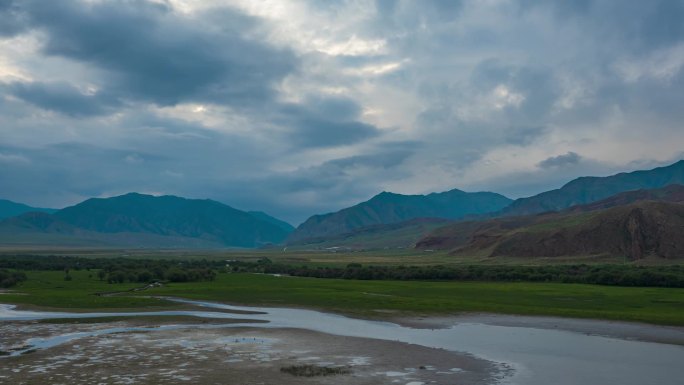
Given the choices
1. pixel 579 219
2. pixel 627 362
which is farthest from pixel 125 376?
pixel 579 219

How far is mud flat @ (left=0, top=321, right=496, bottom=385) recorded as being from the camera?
1012 inches

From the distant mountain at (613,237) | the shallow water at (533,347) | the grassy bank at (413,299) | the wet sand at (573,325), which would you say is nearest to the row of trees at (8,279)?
the grassy bank at (413,299)

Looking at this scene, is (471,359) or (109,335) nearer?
(471,359)

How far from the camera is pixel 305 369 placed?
2770 cm

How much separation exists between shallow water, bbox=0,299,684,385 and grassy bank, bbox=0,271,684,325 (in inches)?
254

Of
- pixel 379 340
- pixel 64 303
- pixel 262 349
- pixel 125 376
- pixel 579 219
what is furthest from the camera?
pixel 579 219

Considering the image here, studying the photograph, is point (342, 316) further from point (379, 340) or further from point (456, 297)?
point (456, 297)

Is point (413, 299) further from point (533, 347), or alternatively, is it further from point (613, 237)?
point (613, 237)

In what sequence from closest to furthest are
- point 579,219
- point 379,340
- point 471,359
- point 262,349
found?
point 471,359 < point 262,349 < point 379,340 < point 579,219

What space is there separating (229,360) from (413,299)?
32.8 meters

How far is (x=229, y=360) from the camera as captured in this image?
98.0ft

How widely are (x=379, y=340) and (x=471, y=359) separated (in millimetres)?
7200

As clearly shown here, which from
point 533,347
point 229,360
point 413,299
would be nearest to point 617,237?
point 413,299

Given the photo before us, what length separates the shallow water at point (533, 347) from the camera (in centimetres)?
2650
